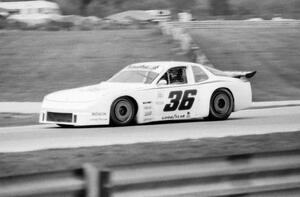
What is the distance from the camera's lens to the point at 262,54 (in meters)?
34.3

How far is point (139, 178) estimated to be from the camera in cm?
557

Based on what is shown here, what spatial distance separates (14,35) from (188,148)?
92.7ft

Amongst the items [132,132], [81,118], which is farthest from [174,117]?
[132,132]

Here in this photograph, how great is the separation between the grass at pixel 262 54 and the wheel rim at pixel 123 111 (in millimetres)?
10922

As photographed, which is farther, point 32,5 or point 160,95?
point 32,5

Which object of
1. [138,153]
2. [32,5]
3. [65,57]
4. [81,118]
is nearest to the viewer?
[138,153]

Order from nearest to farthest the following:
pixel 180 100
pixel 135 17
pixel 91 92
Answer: pixel 91 92 < pixel 180 100 < pixel 135 17

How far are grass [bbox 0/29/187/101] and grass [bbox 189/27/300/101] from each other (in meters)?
2.26

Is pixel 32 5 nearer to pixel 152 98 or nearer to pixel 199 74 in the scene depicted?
pixel 199 74

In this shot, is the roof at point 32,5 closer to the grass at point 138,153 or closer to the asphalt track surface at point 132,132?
the asphalt track surface at point 132,132

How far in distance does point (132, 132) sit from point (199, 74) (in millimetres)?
3350

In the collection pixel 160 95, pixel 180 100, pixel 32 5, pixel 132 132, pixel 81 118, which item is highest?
pixel 32 5

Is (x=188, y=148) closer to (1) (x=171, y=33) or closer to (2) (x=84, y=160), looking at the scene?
(2) (x=84, y=160)

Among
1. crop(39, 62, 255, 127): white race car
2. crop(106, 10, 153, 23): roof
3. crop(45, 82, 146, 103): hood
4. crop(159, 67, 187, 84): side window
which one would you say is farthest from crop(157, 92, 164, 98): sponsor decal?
crop(106, 10, 153, 23): roof
